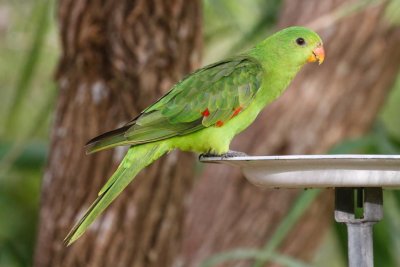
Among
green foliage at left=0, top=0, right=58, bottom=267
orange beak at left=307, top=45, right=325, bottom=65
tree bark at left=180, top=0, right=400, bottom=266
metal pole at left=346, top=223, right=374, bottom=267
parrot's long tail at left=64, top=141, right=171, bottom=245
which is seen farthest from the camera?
tree bark at left=180, top=0, right=400, bottom=266

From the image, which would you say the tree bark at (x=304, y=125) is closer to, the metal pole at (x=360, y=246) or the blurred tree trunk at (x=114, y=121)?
the blurred tree trunk at (x=114, y=121)

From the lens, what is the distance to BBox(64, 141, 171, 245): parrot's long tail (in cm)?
185

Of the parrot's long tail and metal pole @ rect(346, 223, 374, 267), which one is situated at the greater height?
the parrot's long tail

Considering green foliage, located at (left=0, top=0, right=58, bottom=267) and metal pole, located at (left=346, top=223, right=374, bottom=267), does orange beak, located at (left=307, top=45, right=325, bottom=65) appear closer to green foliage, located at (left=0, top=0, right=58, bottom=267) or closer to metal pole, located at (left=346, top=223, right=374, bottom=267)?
metal pole, located at (left=346, top=223, right=374, bottom=267)

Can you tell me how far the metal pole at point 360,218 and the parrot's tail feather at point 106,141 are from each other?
504 mm

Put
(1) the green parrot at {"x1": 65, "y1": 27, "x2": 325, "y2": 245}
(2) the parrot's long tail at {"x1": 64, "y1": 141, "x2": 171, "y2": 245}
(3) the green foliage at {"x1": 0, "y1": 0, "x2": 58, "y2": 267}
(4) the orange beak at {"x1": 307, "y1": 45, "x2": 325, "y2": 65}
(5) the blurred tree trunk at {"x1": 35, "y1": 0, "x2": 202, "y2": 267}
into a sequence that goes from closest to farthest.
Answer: (2) the parrot's long tail at {"x1": 64, "y1": 141, "x2": 171, "y2": 245}, (1) the green parrot at {"x1": 65, "y1": 27, "x2": 325, "y2": 245}, (4) the orange beak at {"x1": 307, "y1": 45, "x2": 325, "y2": 65}, (5) the blurred tree trunk at {"x1": 35, "y1": 0, "x2": 202, "y2": 267}, (3) the green foliage at {"x1": 0, "y1": 0, "x2": 58, "y2": 267}

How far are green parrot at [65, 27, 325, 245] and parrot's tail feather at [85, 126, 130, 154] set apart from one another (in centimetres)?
6

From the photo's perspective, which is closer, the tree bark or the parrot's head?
the parrot's head

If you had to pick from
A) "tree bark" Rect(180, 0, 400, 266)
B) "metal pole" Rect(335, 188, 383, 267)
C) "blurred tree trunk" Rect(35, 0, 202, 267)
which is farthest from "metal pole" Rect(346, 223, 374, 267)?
"tree bark" Rect(180, 0, 400, 266)

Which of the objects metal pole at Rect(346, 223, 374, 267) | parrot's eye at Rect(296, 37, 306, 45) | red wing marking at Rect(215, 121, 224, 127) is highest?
parrot's eye at Rect(296, 37, 306, 45)

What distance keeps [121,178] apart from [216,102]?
0.32m

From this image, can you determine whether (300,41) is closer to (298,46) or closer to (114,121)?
(298,46)

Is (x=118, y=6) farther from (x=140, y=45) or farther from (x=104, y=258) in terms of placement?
(x=104, y=258)

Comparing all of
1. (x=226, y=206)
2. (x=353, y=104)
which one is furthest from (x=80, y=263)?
(x=353, y=104)
